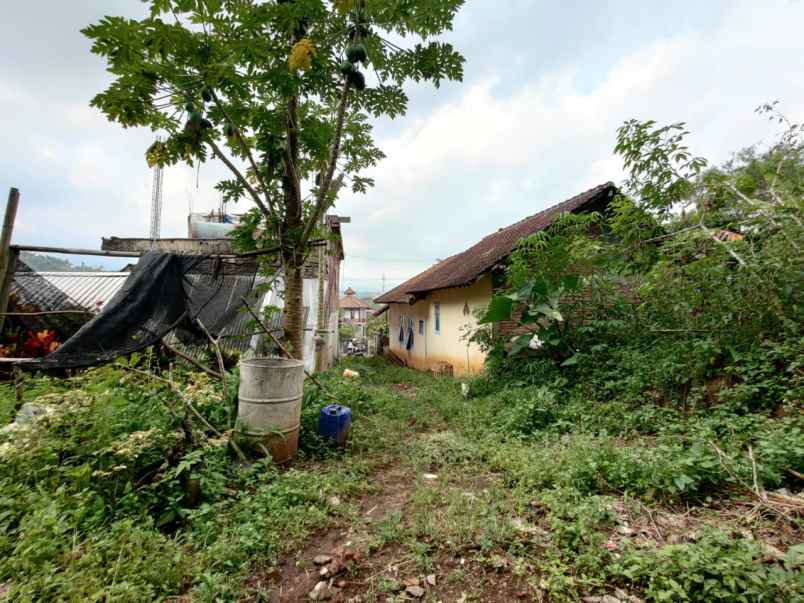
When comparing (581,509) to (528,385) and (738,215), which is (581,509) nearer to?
(528,385)

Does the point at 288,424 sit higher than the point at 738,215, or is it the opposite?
the point at 738,215

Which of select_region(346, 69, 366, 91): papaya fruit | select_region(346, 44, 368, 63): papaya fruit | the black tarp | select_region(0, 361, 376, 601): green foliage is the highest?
select_region(346, 44, 368, 63): papaya fruit

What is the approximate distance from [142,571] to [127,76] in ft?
13.0

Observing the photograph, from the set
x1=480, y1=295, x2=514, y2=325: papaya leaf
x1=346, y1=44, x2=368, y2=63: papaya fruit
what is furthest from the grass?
x1=346, y1=44, x2=368, y2=63: papaya fruit

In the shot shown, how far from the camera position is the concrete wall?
855cm

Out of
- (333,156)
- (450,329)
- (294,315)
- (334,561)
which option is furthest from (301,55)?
(450,329)

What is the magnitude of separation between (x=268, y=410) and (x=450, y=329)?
711cm

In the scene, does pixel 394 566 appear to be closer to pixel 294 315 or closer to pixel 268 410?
pixel 268 410

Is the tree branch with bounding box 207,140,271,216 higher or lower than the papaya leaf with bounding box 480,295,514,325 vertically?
higher

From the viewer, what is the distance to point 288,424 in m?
3.72

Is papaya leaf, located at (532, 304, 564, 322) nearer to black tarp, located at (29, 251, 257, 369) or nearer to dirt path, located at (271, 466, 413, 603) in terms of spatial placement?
dirt path, located at (271, 466, 413, 603)

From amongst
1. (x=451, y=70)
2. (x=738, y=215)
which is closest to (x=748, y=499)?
(x=738, y=215)

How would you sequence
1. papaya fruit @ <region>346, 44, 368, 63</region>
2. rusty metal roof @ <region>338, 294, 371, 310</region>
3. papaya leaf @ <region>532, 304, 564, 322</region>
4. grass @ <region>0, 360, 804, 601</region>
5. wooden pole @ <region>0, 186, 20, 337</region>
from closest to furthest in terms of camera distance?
grass @ <region>0, 360, 804, 601</region> → wooden pole @ <region>0, 186, 20, 337</region> → papaya fruit @ <region>346, 44, 368, 63</region> → papaya leaf @ <region>532, 304, 564, 322</region> → rusty metal roof @ <region>338, 294, 371, 310</region>

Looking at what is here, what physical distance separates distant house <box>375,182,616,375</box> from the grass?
4.23m
